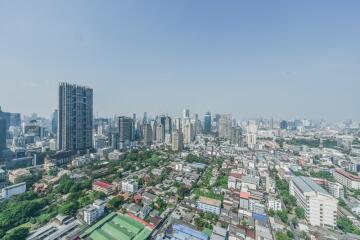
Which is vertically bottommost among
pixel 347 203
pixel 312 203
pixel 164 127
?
pixel 347 203

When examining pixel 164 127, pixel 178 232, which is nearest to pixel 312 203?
pixel 178 232

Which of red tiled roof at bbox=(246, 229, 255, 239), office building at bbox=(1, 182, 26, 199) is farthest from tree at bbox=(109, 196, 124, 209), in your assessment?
red tiled roof at bbox=(246, 229, 255, 239)

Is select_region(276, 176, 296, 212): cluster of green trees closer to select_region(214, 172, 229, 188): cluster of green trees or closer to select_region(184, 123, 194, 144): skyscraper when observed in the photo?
Answer: select_region(214, 172, 229, 188): cluster of green trees

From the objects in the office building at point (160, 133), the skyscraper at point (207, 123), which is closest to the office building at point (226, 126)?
the skyscraper at point (207, 123)

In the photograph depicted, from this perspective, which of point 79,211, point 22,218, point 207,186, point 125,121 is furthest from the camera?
point 125,121

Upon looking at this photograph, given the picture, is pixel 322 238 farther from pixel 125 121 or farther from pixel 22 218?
pixel 125 121

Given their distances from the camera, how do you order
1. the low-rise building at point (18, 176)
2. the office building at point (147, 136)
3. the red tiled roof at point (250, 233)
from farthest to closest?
the office building at point (147, 136)
the low-rise building at point (18, 176)
the red tiled roof at point (250, 233)

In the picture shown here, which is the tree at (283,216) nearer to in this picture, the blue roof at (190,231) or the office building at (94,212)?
the blue roof at (190,231)
